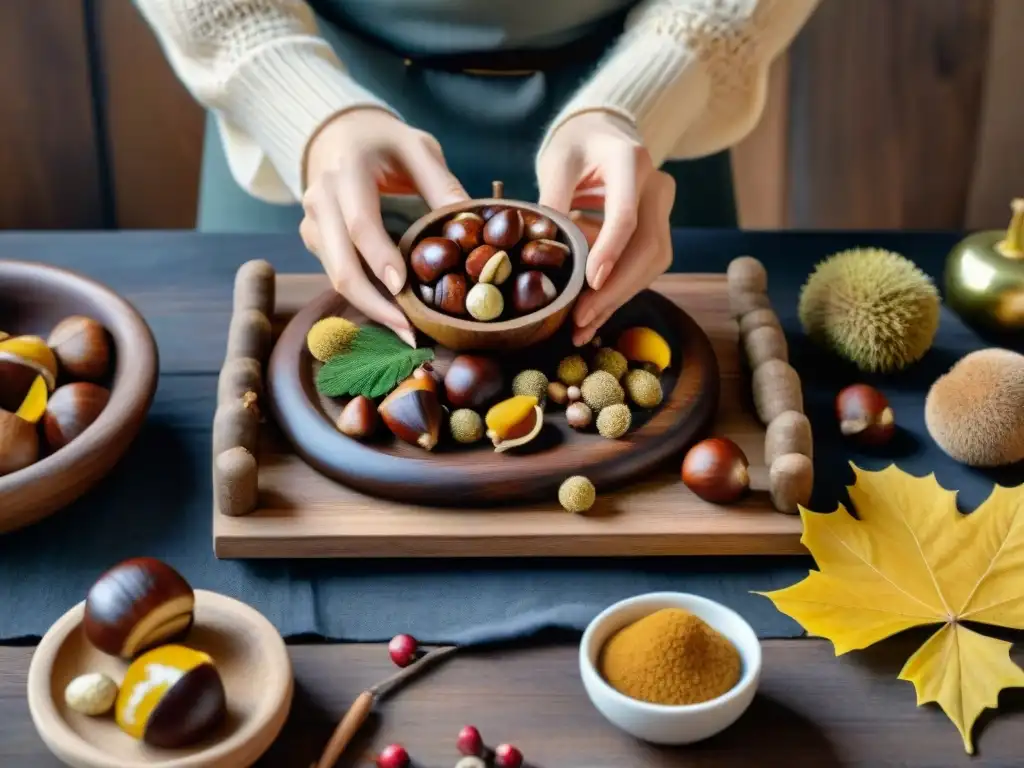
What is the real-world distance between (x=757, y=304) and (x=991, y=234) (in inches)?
9.6

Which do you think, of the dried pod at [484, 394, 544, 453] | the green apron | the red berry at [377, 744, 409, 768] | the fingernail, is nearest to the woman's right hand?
the fingernail

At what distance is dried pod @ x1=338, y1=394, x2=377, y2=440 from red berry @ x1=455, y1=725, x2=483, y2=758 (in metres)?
0.24

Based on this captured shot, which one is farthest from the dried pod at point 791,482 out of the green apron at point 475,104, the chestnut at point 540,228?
the green apron at point 475,104

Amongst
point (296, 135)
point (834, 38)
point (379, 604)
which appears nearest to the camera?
point (379, 604)

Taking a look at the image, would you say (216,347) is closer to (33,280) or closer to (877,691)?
(33,280)

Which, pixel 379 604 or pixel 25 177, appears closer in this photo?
pixel 379 604

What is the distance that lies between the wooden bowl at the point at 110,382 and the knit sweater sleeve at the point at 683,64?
0.41 meters

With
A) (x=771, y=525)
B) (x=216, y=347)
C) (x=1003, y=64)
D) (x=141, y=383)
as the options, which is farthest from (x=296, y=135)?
(x=1003, y=64)

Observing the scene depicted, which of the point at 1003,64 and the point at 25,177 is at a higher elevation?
the point at 1003,64

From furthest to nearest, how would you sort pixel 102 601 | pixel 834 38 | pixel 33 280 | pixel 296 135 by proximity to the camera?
pixel 834 38 < pixel 296 135 < pixel 33 280 < pixel 102 601

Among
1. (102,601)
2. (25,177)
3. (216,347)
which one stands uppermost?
Result: (102,601)

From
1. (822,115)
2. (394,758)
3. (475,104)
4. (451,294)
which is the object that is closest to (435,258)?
(451,294)

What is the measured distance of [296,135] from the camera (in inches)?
38.6

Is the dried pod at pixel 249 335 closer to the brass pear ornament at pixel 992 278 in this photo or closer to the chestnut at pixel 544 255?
the chestnut at pixel 544 255
